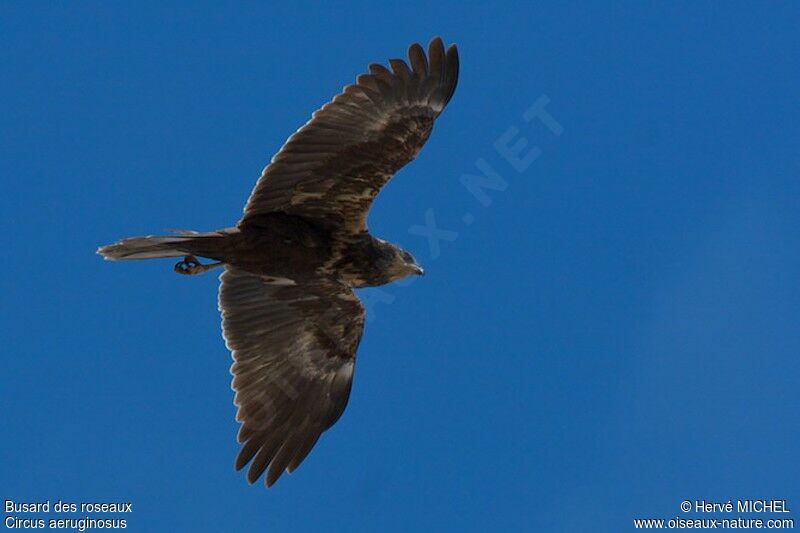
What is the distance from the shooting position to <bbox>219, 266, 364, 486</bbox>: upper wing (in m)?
12.8

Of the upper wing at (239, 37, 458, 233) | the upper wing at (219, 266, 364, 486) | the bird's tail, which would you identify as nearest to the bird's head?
the upper wing at (219, 266, 364, 486)

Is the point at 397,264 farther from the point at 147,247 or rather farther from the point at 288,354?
the point at 147,247

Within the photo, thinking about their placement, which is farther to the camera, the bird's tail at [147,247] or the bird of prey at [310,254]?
the bird of prey at [310,254]

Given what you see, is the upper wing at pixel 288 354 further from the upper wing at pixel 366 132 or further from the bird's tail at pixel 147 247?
the bird's tail at pixel 147 247

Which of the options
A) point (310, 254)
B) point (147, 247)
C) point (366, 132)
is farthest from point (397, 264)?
point (147, 247)

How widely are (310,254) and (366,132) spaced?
1329 millimetres

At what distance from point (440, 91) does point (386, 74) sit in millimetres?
502

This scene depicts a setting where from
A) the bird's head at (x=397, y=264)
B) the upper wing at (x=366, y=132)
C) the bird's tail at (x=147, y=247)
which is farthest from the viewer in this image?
the bird's head at (x=397, y=264)

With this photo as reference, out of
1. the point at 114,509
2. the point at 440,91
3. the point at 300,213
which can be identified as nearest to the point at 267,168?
the point at 300,213

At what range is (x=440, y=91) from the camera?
39.0ft

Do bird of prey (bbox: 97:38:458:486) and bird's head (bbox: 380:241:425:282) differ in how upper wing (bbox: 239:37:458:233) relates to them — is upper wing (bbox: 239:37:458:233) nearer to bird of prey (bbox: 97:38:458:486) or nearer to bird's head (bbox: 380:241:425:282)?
bird of prey (bbox: 97:38:458:486)

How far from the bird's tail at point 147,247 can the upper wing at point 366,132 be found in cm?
70

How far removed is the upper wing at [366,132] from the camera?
1181 cm

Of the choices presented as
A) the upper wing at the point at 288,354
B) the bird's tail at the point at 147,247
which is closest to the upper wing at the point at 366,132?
the bird's tail at the point at 147,247
